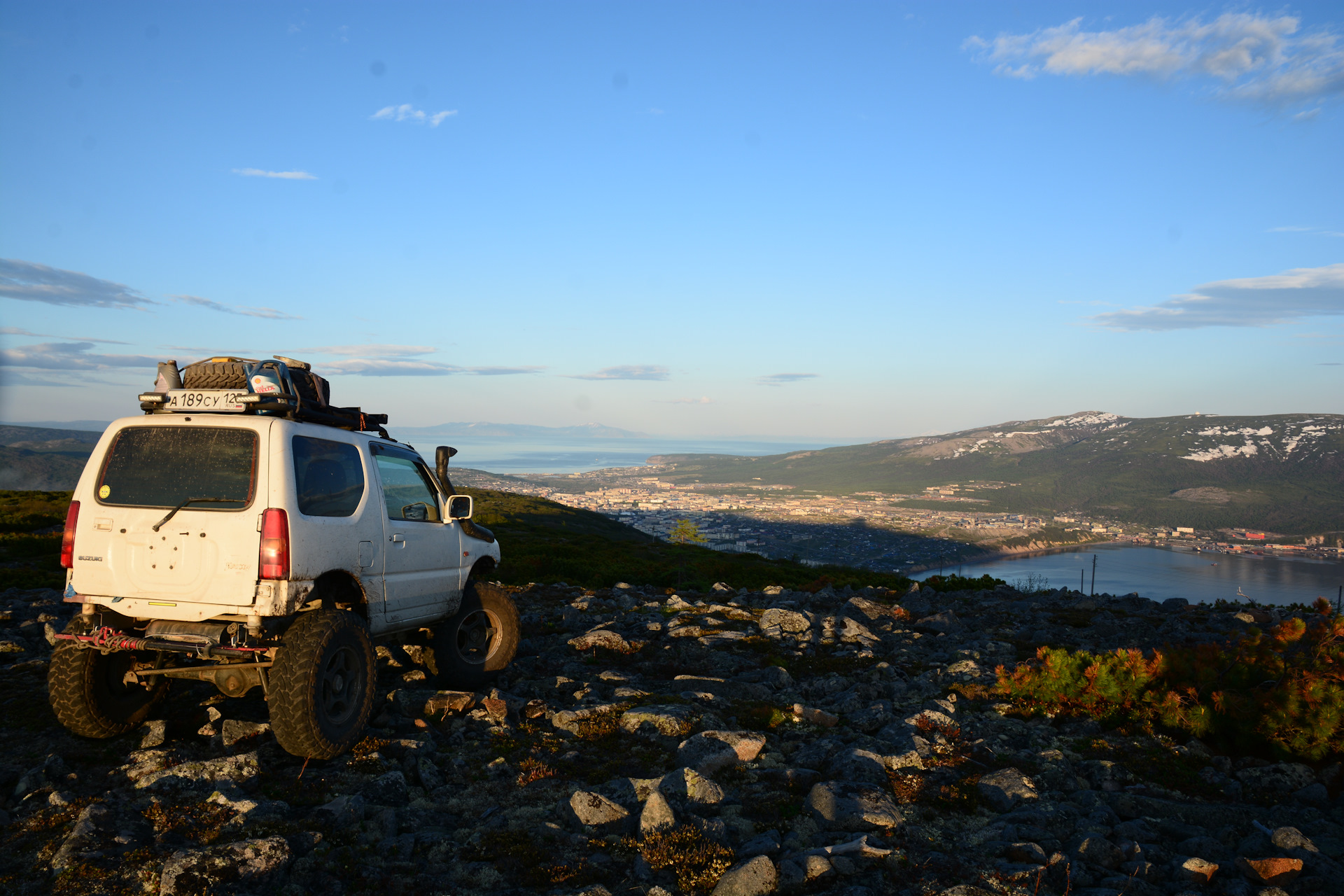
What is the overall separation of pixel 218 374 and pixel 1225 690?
38.5 ft

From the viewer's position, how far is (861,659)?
451 inches

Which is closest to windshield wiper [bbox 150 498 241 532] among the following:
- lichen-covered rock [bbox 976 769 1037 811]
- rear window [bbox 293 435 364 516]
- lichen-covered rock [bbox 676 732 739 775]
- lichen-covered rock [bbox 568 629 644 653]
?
rear window [bbox 293 435 364 516]

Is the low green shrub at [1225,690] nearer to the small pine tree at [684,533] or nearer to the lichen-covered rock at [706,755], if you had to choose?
the lichen-covered rock at [706,755]

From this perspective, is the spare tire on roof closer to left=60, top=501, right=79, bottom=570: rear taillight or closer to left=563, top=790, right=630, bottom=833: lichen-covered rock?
left=60, top=501, right=79, bottom=570: rear taillight

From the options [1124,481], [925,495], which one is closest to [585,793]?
[925,495]

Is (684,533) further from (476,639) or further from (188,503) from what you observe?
(188,503)

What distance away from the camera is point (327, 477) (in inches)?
274

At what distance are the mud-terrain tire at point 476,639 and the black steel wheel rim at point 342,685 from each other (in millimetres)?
2092

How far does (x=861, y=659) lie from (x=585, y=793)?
6885 millimetres

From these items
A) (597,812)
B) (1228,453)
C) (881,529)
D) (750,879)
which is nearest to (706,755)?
(597,812)

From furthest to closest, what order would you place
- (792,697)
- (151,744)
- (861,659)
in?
(861,659)
(792,697)
(151,744)

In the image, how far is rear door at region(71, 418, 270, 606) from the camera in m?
6.14

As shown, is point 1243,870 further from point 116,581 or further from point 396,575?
point 116,581

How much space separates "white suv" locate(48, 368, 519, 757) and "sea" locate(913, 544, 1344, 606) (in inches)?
1543
